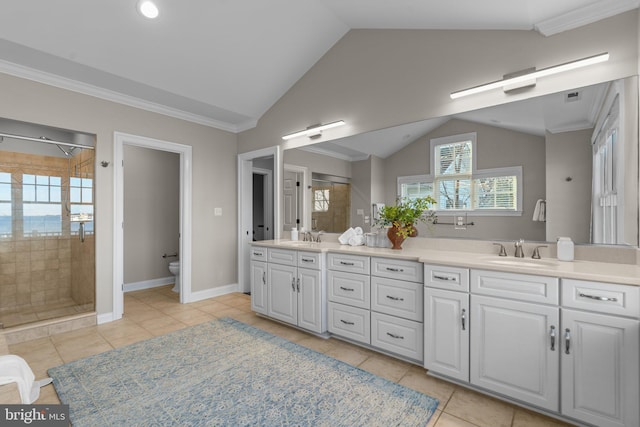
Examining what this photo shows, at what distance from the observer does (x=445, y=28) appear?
2598 millimetres

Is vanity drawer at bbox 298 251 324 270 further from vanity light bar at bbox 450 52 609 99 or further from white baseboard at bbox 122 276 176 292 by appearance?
white baseboard at bbox 122 276 176 292

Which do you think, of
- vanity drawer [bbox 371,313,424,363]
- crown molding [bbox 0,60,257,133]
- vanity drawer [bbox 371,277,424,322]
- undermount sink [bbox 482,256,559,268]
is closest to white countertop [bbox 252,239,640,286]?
undermount sink [bbox 482,256,559,268]

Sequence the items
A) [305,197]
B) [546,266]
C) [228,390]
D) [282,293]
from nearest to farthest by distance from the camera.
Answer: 1. [546,266]
2. [228,390]
3. [282,293]
4. [305,197]

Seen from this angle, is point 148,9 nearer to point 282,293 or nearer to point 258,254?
point 258,254

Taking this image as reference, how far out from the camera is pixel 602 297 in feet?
5.20

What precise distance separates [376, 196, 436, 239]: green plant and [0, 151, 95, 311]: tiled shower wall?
3.26m

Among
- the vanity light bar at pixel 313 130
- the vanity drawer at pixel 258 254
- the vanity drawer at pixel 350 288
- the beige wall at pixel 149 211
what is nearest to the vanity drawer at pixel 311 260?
the vanity drawer at pixel 350 288

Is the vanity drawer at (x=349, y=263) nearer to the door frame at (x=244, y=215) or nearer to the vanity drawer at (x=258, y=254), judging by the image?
the vanity drawer at (x=258, y=254)

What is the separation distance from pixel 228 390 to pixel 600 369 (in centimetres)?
217

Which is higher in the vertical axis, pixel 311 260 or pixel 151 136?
pixel 151 136

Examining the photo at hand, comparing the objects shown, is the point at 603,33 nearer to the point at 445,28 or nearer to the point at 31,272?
the point at 445,28

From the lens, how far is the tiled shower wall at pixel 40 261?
3.16m

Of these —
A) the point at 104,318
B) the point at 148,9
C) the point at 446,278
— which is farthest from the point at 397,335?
the point at 148,9

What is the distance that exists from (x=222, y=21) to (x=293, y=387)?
10.3ft
